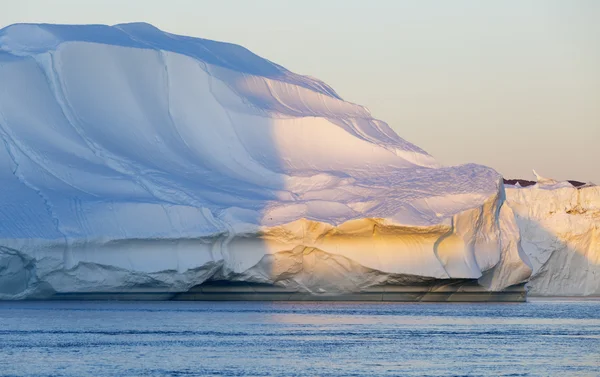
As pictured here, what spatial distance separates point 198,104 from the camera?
134 feet

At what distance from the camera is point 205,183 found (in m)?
37.7

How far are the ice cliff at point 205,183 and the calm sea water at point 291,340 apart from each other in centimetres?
115

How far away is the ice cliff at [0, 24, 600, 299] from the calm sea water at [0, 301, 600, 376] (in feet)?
3.76

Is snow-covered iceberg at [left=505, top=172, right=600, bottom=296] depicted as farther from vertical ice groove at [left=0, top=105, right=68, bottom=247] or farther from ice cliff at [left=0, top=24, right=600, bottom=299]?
vertical ice groove at [left=0, top=105, right=68, bottom=247]

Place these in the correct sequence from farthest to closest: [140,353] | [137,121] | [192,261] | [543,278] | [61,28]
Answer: [543,278] < [61,28] < [137,121] < [192,261] < [140,353]

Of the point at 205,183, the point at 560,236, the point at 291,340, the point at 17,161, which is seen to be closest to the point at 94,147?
the point at 17,161

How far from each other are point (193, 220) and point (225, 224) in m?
0.87

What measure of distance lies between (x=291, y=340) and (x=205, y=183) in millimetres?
11661

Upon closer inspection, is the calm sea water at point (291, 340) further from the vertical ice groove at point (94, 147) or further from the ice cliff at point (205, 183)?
the vertical ice groove at point (94, 147)

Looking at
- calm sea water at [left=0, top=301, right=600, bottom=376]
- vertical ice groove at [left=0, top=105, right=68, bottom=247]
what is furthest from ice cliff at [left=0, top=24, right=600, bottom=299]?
calm sea water at [left=0, top=301, right=600, bottom=376]

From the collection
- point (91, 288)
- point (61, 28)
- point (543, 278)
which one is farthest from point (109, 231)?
point (543, 278)

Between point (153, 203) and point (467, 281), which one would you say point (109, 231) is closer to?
point (153, 203)

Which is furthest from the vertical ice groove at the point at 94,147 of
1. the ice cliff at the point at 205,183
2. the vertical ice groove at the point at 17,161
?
the vertical ice groove at the point at 17,161

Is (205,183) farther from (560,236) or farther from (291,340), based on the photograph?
(560,236)
